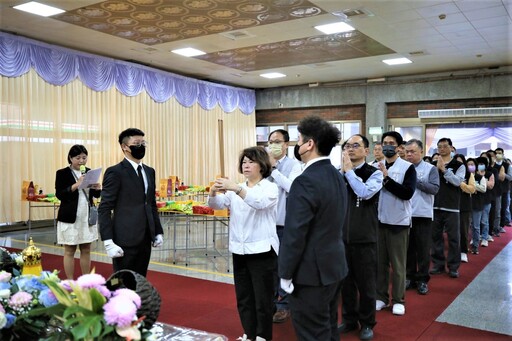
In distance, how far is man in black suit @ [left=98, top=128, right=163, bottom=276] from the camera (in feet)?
10.1

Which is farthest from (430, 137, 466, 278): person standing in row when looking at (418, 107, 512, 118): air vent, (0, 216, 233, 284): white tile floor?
(418, 107, 512, 118): air vent

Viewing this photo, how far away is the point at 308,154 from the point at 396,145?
2.08m

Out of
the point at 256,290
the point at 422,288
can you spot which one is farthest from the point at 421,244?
the point at 256,290

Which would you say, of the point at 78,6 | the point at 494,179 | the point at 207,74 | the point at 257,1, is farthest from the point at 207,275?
the point at 207,74

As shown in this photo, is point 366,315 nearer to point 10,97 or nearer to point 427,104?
point 10,97

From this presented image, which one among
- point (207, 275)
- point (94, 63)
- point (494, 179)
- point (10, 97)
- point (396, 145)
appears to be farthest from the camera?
point (94, 63)

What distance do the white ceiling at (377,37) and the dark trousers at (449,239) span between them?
3.18m

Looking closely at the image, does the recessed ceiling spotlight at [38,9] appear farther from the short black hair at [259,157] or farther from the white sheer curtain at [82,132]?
the short black hair at [259,157]

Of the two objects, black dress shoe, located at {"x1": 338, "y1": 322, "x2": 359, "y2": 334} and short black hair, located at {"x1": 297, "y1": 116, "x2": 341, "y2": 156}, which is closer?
short black hair, located at {"x1": 297, "y1": 116, "x2": 341, "y2": 156}

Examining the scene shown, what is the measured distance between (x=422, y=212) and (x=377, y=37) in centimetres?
481

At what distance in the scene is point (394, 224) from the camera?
13.0 feet

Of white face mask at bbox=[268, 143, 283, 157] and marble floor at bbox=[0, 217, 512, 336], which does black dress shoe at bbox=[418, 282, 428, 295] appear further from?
white face mask at bbox=[268, 143, 283, 157]

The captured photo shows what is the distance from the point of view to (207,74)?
40.2 ft

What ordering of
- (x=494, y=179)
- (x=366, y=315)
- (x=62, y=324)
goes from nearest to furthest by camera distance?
(x=62, y=324), (x=366, y=315), (x=494, y=179)
